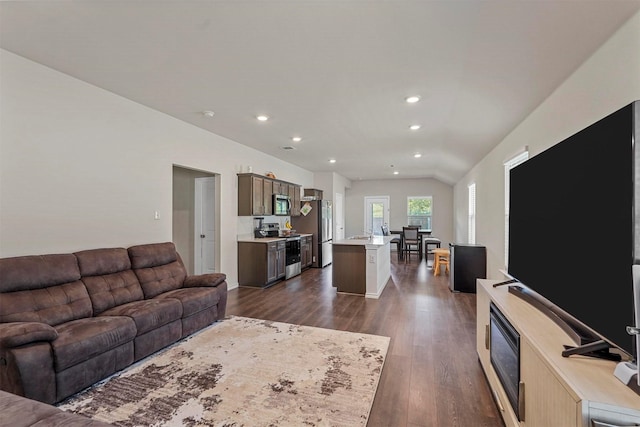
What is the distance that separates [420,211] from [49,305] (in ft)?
32.8

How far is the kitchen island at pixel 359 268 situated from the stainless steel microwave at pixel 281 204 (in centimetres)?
171

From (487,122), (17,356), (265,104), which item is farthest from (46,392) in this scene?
(487,122)

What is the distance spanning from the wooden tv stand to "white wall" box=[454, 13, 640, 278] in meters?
0.54

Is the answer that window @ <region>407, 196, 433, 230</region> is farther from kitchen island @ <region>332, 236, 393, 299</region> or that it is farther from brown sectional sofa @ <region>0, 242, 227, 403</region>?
brown sectional sofa @ <region>0, 242, 227, 403</region>

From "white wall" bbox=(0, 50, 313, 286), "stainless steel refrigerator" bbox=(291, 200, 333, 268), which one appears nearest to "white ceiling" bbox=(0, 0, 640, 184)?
"white wall" bbox=(0, 50, 313, 286)

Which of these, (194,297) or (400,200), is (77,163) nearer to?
(194,297)

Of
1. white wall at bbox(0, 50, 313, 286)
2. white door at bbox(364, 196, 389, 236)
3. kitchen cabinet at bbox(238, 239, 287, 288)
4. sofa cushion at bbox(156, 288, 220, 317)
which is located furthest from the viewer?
white door at bbox(364, 196, 389, 236)

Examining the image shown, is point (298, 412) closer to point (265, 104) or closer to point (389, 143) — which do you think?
point (265, 104)

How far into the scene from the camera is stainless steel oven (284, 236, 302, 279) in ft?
20.1

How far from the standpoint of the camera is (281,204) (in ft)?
21.0

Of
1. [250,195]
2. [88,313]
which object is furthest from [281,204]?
[88,313]

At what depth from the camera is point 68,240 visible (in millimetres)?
2889

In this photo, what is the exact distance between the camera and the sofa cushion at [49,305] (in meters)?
2.19

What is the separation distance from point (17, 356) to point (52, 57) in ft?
8.02
